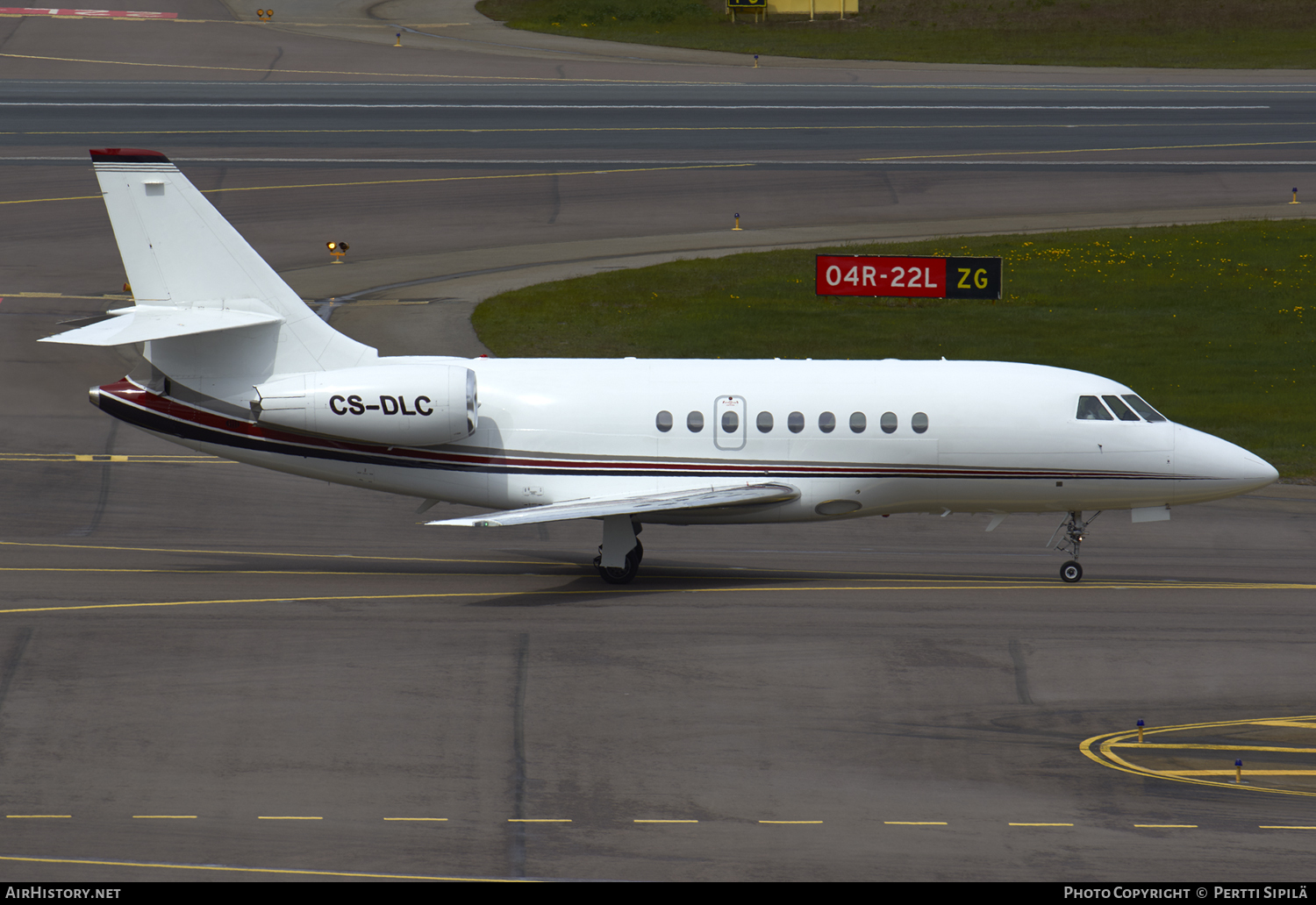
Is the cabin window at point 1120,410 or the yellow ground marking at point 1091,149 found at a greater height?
the yellow ground marking at point 1091,149

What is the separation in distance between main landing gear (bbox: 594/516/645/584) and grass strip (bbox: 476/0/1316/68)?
60941 millimetres

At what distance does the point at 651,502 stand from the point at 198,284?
28.7 feet

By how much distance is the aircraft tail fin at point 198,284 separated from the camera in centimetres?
2662

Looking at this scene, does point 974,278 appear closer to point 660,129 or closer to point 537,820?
point 660,129

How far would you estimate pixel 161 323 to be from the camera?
2642cm

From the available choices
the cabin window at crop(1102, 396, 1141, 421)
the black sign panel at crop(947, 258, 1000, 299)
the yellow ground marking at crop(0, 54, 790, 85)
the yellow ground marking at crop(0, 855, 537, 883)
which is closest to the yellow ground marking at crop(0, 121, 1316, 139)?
the yellow ground marking at crop(0, 54, 790, 85)

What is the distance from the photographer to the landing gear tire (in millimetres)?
27234

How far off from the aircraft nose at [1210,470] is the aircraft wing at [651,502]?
675 centimetres

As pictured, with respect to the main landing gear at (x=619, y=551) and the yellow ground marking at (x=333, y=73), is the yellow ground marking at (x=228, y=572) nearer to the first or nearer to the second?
the main landing gear at (x=619, y=551)

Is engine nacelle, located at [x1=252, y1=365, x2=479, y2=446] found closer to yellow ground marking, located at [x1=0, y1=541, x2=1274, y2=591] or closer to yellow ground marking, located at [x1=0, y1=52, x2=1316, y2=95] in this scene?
yellow ground marking, located at [x1=0, y1=541, x2=1274, y2=591]

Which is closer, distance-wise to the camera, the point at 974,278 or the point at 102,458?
the point at 102,458

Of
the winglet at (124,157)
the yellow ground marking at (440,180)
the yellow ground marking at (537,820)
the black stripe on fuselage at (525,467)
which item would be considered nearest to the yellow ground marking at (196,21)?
the yellow ground marking at (440,180)

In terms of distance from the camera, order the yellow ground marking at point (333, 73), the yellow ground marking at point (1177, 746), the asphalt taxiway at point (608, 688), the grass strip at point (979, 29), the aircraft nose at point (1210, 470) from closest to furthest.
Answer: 1. the asphalt taxiway at point (608, 688)
2. the yellow ground marking at point (1177, 746)
3. the aircraft nose at point (1210, 470)
4. the yellow ground marking at point (333, 73)
5. the grass strip at point (979, 29)

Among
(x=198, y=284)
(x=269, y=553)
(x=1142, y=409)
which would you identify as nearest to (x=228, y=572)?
(x=269, y=553)
